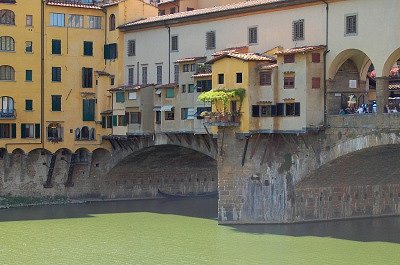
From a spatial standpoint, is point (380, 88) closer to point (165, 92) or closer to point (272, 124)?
point (272, 124)

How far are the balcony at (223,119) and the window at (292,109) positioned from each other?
2.82 meters

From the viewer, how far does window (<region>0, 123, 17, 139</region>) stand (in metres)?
56.1

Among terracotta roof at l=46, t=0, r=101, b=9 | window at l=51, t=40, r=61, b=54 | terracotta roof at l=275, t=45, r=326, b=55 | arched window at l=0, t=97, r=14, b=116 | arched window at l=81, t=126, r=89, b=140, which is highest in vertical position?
terracotta roof at l=46, t=0, r=101, b=9

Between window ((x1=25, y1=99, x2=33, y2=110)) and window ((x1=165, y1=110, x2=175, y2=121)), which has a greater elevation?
window ((x1=25, y1=99, x2=33, y2=110))

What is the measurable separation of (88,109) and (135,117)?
5113mm

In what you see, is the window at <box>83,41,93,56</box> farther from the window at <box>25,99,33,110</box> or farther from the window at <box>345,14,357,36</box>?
the window at <box>345,14,357,36</box>

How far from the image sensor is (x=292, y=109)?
143 feet

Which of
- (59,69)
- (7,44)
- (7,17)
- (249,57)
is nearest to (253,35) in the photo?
(249,57)

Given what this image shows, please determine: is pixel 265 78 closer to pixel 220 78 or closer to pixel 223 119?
pixel 220 78

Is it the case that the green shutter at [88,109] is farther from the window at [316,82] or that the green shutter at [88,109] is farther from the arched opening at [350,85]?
the window at [316,82]

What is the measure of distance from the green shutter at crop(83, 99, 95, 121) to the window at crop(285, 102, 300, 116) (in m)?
18.4

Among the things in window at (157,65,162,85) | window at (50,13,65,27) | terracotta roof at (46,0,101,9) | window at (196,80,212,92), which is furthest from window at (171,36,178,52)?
window at (50,13,65,27)

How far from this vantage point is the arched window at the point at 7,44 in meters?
56.3

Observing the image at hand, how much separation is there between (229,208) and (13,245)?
419 inches
